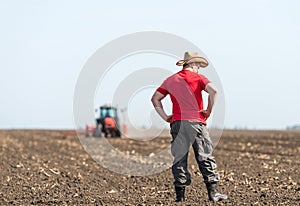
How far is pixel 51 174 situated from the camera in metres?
12.7

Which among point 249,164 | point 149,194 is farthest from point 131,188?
point 249,164

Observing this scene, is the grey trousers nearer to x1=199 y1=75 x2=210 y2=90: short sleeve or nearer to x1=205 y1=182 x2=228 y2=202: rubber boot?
x1=205 y1=182 x2=228 y2=202: rubber boot

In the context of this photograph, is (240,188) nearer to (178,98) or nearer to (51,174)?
(178,98)

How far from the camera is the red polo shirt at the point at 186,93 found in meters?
7.57

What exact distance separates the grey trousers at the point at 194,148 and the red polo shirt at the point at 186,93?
0.10 metres

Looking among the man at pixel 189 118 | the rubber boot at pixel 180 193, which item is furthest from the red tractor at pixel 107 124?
the man at pixel 189 118

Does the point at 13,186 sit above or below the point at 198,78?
below

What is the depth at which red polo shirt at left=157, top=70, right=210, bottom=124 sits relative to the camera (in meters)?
7.57

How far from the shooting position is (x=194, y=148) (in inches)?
304

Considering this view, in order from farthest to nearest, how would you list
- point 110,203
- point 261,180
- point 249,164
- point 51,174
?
1. point 249,164
2. point 51,174
3. point 261,180
4. point 110,203

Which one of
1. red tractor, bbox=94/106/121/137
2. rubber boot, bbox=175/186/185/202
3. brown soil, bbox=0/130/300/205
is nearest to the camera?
rubber boot, bbox=175/186/185/202

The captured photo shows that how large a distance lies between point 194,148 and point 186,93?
0.70 metres

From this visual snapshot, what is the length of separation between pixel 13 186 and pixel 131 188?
6.78 ft

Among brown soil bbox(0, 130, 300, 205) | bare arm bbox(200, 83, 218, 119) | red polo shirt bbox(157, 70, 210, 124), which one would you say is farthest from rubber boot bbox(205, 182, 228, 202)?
bare arm bbox(200, 83, 218, 119)
